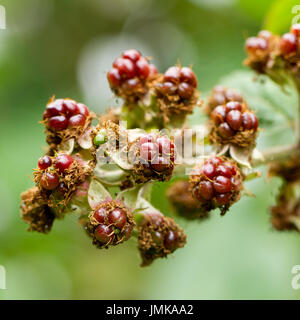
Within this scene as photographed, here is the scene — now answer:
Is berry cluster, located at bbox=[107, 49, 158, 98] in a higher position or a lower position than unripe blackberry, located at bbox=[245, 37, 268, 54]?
lower

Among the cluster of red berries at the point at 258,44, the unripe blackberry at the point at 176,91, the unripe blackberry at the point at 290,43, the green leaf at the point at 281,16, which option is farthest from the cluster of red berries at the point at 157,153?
the green leaf at the point at 281,16

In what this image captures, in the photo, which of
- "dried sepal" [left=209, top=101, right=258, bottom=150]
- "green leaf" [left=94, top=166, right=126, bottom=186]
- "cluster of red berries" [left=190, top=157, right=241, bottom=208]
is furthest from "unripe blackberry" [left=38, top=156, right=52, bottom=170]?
"dried sepal" [left=209, top=101, right=258, bottom=150]

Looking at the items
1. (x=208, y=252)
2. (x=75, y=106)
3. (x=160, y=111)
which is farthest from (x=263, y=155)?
(x=208, y=252)

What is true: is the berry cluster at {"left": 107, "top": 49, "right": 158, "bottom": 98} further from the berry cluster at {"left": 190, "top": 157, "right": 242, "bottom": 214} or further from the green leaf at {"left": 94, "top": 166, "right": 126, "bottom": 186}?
the berry cluster at {"left": 190, "top": 157, "right": 242, "bottom": 214}

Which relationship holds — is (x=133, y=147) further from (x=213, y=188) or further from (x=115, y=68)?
(x=115, y=68)

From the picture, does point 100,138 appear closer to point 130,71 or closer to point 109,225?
point 109,225

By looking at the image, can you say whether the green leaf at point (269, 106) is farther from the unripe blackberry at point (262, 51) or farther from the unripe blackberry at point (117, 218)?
the unripe blackberry at point (117, 218)
